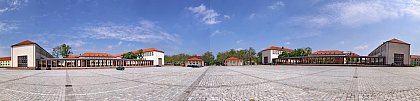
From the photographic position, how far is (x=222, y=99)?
7.43 meters

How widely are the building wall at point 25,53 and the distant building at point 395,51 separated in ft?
291

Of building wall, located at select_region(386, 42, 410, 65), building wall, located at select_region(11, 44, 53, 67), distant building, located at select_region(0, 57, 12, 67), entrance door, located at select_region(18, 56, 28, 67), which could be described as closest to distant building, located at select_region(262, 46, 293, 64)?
building wall, located at select_region(386, 42, 410, 65)

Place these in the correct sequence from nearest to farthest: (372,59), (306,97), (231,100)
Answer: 1. (231,100)
2. (306,97)
3. (372,59)

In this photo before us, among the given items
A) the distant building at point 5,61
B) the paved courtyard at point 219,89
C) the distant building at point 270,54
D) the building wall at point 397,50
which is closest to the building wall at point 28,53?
the distant building at point 5,61

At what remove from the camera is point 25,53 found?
55188mm

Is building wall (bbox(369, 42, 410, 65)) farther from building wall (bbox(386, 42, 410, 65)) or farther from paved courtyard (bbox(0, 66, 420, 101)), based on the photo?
paved courtyard (bbox(0, 66, 420, 101))

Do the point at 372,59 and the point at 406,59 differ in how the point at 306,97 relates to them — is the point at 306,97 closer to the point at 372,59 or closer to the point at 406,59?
the point at 372,59

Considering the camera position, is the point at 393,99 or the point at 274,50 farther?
the point at 274,50

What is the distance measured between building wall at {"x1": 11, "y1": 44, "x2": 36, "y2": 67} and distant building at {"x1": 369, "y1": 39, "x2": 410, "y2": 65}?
8881cm

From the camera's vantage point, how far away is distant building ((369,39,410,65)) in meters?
64.2

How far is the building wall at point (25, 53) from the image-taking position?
54531mm

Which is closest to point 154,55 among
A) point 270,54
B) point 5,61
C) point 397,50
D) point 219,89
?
point 270,54

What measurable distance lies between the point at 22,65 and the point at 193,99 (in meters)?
64.5

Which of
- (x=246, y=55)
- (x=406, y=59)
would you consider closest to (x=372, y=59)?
(x=406, y=59)
